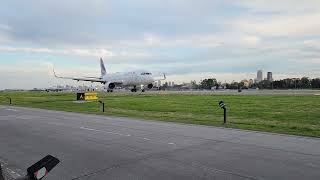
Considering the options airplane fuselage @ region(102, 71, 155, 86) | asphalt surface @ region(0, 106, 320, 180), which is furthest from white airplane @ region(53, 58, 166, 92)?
asphalt surface @ region(0, 106, 320, 180)

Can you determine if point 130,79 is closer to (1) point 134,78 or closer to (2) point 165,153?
(1) point 134,78

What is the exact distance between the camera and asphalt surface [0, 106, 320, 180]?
341 inches

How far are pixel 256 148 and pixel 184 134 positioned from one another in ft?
13.3

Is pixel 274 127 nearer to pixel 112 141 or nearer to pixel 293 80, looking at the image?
pixel 112 141

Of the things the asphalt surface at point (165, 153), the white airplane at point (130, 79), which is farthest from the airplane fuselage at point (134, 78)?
the asphalt surface at point (165, 153)

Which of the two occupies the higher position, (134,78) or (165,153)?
Result: (134,78)

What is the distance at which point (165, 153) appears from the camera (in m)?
11.0

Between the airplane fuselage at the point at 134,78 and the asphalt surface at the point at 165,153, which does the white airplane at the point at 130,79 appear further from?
the asphalt surface at the point at 165,153

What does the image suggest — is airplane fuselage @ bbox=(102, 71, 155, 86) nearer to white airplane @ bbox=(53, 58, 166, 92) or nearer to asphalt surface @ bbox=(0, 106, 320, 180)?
white airplane @ bbox=(53, 58, 166, 92)

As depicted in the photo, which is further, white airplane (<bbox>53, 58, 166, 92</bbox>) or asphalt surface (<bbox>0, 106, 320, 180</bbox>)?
white airplane (<bbox>53, 58, 166, 92</bbox>)

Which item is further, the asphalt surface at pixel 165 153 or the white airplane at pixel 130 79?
the white airplane at pixel 130 79

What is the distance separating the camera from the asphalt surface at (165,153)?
866 centimetres

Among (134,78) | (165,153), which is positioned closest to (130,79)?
(134,78)

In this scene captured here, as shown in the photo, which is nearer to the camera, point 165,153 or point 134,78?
point 165,153
